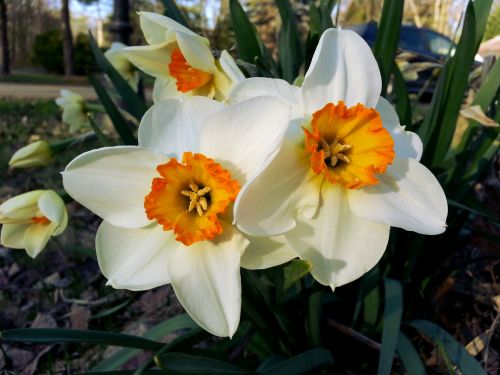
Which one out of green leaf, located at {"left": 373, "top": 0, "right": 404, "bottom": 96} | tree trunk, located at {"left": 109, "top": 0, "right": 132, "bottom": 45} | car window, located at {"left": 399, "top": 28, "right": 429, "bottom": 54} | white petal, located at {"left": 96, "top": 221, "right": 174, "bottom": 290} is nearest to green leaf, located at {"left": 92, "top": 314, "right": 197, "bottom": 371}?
white petal, located at {"left": 96, "top": 221, "right": 174, "bottom": 290}

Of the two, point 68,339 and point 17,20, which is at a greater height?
point 68,339

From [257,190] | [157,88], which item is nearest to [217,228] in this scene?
[257,190]

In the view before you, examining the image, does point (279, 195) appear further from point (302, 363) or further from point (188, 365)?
point (302, 363)

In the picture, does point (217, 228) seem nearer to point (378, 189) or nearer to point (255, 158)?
point (255, 158)

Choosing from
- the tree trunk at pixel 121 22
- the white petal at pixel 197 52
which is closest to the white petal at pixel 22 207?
the white petal at pixel 197 52

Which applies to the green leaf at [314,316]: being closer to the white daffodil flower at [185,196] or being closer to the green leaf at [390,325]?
the green leaf at [390,325]

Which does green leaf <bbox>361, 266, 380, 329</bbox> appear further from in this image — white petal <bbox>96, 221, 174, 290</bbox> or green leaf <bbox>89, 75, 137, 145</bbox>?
green leaf <bbox>89, 75, 137, 145</bbox>
